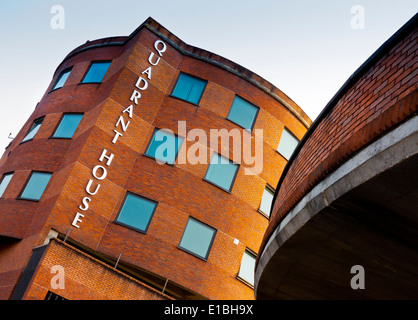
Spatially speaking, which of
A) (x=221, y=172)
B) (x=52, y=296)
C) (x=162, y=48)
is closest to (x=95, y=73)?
(x=162, y=48)

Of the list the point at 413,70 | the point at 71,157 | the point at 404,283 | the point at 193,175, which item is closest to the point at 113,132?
the point at 71,157

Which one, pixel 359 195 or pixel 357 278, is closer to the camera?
pixel 359 195

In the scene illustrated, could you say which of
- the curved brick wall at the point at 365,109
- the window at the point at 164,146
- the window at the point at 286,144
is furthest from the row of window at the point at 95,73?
the curved brick wall at the point at 365,109

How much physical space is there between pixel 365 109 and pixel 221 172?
1492 cm

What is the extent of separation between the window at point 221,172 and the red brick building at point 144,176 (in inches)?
Answer: 2.0

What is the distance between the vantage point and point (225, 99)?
20.5 metres

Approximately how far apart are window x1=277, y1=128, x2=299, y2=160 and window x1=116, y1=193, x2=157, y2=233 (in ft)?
Answer: 25.5

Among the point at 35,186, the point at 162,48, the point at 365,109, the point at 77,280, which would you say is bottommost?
the point at 77,280

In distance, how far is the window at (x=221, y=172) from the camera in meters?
18.9

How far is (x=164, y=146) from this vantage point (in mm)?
18750

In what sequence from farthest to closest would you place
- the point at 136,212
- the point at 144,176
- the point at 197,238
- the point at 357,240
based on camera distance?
the point at 144,176
the point at 197,238
the point at 136,212
the point at 357,240

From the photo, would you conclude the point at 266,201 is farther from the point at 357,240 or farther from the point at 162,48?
the point at 357,240

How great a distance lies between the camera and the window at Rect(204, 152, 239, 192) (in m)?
18.9

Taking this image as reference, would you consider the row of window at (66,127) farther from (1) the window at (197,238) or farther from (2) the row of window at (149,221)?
(1) the window at (197,238)
